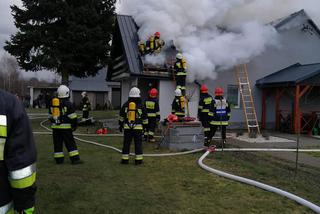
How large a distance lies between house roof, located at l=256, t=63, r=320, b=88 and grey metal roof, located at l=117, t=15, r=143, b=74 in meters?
5.55

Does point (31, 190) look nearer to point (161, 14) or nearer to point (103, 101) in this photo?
point (161, 14)

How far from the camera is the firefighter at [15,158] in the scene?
7.32 ft

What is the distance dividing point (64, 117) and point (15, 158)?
17.2ft

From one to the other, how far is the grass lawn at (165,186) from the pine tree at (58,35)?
29.1 ft

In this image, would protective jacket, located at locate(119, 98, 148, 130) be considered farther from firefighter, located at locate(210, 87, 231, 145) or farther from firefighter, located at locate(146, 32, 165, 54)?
firefighter, located at locate(146, 32, 165, 54)

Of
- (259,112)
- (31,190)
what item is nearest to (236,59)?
(259,112)

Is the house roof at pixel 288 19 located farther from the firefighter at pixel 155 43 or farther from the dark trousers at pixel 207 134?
the dark trousers at pixel 207 134

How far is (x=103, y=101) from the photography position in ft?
128

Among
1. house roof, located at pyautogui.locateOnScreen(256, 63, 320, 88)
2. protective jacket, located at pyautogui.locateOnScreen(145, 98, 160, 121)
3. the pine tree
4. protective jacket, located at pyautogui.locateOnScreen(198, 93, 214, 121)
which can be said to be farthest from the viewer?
the pine tree

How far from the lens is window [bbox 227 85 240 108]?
15.0m

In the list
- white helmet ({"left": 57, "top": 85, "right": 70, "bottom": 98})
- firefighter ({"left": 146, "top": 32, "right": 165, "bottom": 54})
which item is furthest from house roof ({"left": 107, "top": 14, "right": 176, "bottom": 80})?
white helmet ({"left": 57, "top": 85, "right": 70, "bottom": 98})

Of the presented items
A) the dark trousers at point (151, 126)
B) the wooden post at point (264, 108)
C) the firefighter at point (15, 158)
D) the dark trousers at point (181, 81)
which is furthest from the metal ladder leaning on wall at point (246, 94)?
the firefighter at point (15, 158)

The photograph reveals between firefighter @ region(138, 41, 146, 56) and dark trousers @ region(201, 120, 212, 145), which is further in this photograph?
firefighter @ region(138, 41, 146, 56)

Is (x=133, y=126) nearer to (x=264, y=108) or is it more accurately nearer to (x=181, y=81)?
(x=181, y=81)
